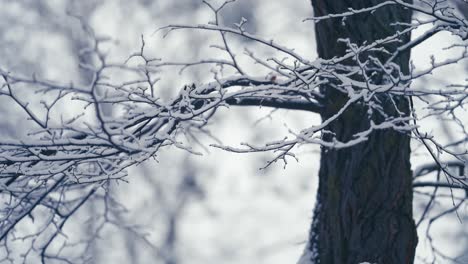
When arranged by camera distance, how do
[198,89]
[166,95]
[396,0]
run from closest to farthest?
1. [396,0]
2. [198,89]
3. [166,95]

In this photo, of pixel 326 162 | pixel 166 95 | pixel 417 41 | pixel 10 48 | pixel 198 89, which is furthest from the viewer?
pixel 166 95

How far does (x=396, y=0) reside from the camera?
329 cm

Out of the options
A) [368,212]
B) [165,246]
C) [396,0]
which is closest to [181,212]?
[165,246]

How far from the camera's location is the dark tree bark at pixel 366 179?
428cm

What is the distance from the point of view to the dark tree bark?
4277 millimetres

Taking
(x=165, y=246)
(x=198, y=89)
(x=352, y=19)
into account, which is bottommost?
(x=198, y=89)

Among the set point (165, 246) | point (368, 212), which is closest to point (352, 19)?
point (368, 212)

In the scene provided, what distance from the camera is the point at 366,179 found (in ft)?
14.2

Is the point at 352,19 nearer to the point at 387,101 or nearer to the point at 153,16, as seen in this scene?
the point at 387,101

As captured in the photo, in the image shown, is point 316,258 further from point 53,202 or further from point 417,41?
point 53,202

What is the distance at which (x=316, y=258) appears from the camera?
458 cm

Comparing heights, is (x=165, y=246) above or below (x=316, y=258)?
above

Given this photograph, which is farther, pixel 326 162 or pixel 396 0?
pixel 326 162

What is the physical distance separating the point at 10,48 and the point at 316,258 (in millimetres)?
8313
